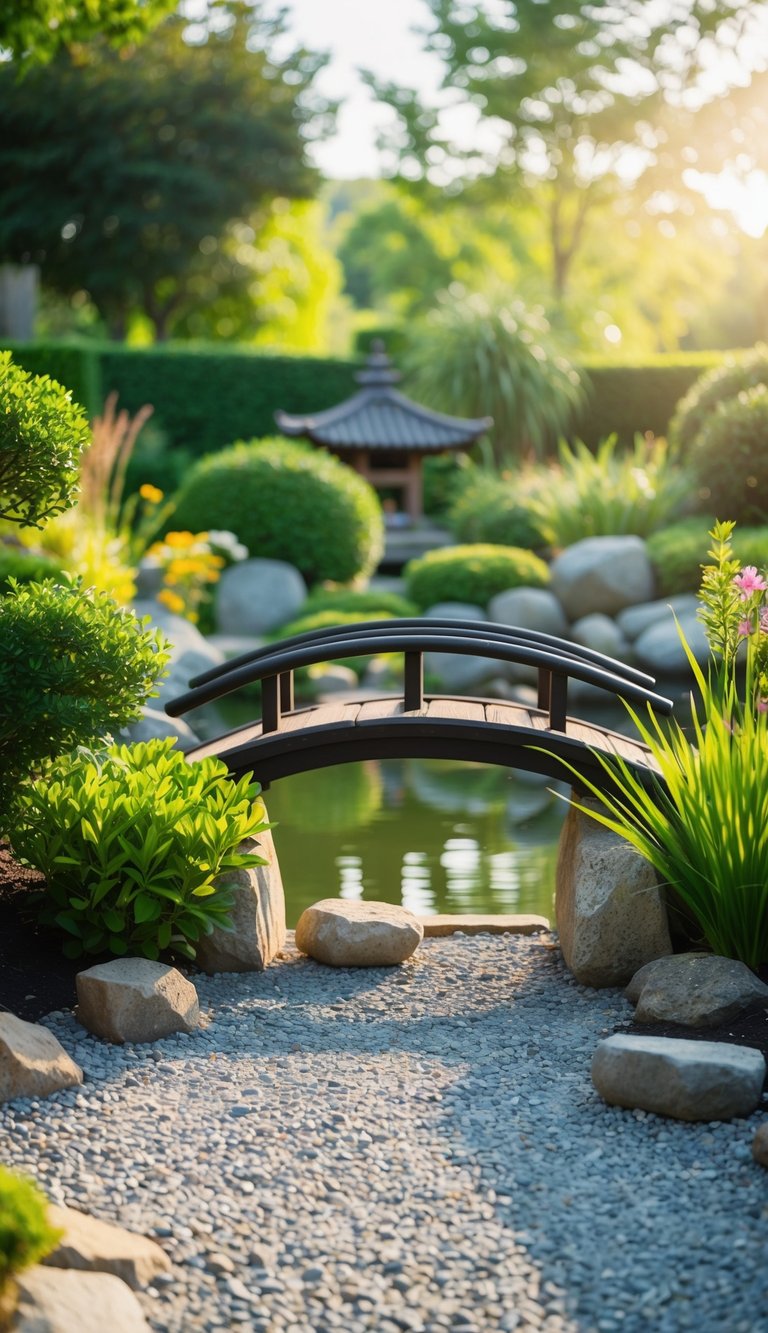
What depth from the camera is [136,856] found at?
12.4ft

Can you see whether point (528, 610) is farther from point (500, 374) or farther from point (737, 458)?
point (500, 374)

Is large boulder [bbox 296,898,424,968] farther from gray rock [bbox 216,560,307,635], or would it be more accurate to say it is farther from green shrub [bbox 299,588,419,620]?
gray rock [bbox 216,560,307,635]

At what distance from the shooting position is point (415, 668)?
175 inches

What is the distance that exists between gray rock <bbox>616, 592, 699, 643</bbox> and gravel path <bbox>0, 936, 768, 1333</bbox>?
7.31 m

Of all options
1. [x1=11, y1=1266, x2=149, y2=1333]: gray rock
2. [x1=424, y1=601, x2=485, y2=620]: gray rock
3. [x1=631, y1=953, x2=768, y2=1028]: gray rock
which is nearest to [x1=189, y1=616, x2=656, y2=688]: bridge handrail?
[x1=631, y1=953, x2=768, y2=1028]: gray rock

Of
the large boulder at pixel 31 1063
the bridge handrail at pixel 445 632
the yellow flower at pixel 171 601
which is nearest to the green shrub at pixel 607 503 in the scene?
the yellow flower at pixel 171 601

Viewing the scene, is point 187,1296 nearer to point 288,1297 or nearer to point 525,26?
point 288,1297

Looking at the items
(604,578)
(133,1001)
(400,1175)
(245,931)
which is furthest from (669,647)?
(400,1175)

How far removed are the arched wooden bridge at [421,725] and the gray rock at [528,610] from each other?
6762 millimetres

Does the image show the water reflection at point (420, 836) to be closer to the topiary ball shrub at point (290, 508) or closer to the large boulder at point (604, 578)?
the large boulder at point (604, 578)

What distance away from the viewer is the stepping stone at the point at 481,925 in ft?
15.9

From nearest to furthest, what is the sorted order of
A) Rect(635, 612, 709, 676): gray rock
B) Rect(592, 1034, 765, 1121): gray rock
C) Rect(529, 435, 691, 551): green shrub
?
Rect(592, 1034, 765, 1121): gray rock
Rect(635, 612, 709, 676): gray rock
Rect(529, 435, 691, 551): green shrub

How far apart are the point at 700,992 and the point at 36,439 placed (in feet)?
7.96

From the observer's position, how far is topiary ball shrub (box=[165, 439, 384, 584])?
12172 mm
